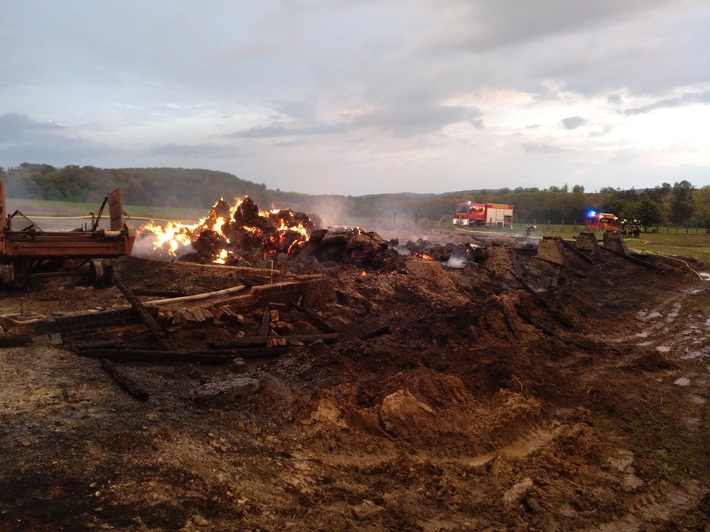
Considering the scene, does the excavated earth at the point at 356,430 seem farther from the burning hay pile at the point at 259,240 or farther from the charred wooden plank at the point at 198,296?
the burning hay pile at the point at 259,240

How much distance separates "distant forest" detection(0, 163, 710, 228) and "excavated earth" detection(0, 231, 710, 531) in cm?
3588

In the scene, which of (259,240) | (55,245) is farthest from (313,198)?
(55,245)

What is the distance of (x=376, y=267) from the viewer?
17.3 metres

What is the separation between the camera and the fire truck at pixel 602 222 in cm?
4831

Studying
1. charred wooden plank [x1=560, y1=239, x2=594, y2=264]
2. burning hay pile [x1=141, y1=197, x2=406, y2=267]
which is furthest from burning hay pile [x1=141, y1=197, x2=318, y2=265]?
charred wooden plank [x1=560, y1=239, x2=594, y2=264]

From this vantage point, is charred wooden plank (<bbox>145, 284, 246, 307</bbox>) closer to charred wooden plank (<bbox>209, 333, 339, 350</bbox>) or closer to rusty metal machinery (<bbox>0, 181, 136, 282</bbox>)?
charred wooden plank (<bbox>209, 333, 339, 350</bbox>)

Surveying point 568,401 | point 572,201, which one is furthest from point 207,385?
point 572,201

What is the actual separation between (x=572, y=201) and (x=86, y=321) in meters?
85.5

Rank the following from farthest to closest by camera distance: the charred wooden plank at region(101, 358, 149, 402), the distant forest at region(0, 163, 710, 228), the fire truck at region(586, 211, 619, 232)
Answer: the distant forest at region(0, 163, 710, 228)
the fire truck at region(586, 211, 619, 232)
the charred wooden plank at region(101, 358, 149, 402)

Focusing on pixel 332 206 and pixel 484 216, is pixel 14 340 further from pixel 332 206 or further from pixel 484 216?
Result: pixel 332 206

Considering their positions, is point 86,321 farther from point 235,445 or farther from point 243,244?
point 243,244

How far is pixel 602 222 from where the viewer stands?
1934 inches

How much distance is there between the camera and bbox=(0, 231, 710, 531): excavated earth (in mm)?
4316

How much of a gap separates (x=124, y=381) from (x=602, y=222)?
50012 mm
